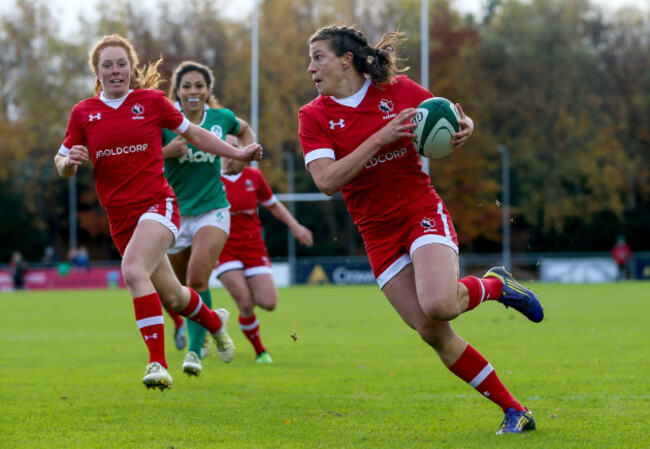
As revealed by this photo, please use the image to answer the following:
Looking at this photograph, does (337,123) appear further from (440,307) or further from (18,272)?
(18,272)

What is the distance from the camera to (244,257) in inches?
396

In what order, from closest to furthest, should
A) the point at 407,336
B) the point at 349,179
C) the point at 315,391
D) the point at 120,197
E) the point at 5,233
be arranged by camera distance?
1. the point at 349,179
2. the point at 120,197
3. the point at 315,391
4. the point at 407,336
5. the point at 5,233

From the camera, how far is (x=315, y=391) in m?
7.11

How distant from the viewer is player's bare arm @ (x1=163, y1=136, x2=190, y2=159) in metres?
7.67

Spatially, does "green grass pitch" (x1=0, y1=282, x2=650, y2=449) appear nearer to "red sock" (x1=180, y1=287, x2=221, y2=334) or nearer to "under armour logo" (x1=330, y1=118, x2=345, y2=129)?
"red sock" (x1=180, y1=287, x2=221, y2=334)

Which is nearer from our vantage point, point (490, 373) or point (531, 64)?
point (490, 373)

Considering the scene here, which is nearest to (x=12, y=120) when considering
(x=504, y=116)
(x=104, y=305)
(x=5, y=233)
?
(x=5, y=233)

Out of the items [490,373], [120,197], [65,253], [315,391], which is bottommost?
[65,253]

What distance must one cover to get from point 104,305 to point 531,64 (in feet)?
104

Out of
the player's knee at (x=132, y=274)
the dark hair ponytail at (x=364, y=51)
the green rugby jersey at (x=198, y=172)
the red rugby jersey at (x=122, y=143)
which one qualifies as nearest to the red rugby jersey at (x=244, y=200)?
the green rugby jersey at (x=198, y=172)

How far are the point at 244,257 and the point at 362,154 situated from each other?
5188 millimetres

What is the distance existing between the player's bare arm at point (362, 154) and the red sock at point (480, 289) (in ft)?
2.98

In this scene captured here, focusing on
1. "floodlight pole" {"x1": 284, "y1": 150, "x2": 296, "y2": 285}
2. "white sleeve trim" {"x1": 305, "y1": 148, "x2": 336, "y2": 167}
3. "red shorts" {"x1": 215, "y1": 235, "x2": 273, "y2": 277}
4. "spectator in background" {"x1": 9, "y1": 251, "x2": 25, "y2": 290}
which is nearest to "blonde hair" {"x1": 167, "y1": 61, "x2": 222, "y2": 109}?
"red shorts" {"x1": 215, "y1": 235, "x2": 273, "y2": 277}

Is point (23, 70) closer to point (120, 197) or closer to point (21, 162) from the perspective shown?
point (21, 162)
